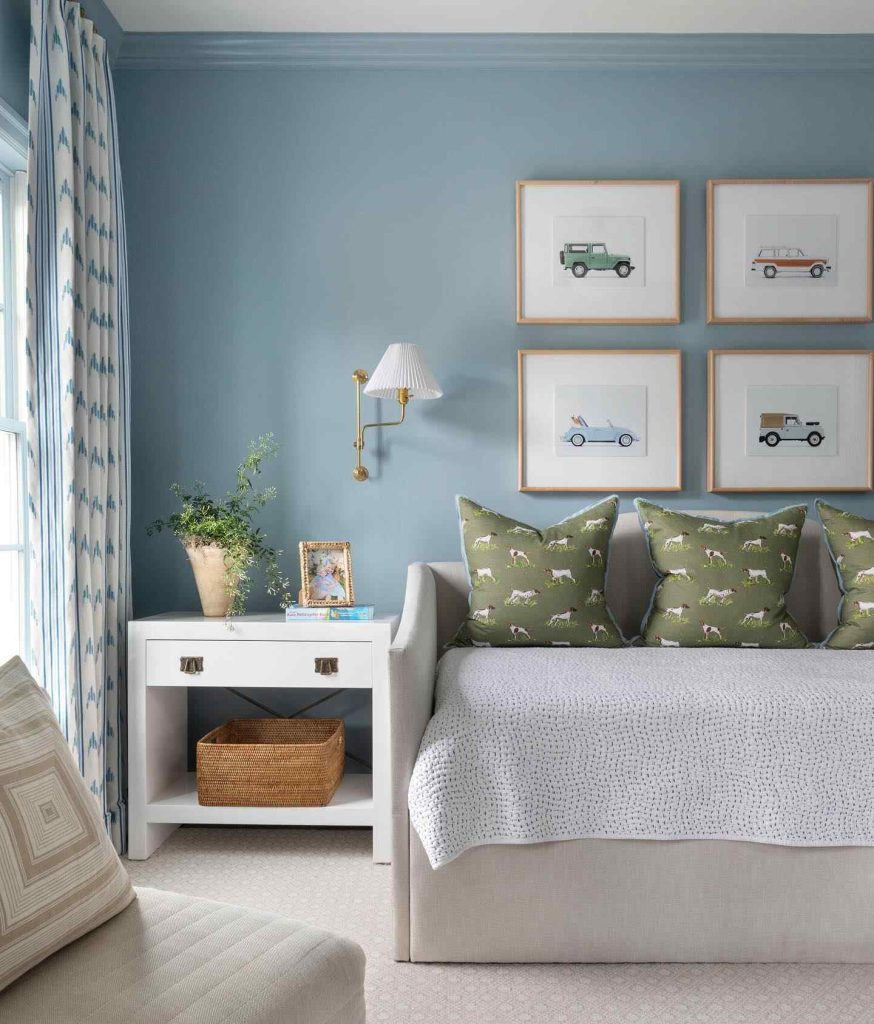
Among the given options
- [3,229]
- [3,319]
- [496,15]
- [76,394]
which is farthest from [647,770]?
[496,15]

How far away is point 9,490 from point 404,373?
1.15 metres

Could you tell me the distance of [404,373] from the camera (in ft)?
8.30

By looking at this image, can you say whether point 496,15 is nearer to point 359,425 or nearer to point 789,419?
point 359,425

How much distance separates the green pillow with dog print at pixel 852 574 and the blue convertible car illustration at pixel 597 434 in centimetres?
62

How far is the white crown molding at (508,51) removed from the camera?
2.71 meters

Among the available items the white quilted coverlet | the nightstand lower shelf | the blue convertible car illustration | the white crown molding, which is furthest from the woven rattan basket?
the white crown molding

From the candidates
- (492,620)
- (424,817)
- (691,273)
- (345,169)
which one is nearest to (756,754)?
(424,817)

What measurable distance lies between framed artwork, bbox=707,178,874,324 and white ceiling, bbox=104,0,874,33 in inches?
18.8

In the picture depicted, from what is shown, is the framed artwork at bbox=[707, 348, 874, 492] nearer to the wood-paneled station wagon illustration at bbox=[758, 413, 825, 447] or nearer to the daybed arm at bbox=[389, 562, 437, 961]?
the wood-paneled station wagon illustration at bbox=[758, 413, 825, 447]

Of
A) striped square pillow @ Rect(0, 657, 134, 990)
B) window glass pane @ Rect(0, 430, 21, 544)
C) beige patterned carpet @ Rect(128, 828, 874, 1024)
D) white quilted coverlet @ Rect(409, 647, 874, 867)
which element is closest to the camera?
striped square pillow @ Rect(0, 657, 134, 990)

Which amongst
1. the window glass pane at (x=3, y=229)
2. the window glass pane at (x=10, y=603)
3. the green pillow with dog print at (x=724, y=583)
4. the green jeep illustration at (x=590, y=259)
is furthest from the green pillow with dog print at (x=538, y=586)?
the window glass pane at (x=3, y=229)

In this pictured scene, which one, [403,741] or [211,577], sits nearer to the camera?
[403,741]

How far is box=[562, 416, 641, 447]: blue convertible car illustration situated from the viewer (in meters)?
2.74

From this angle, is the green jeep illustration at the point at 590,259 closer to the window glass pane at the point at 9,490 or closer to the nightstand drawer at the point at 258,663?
the nightstand drawer at the point at 258,663
